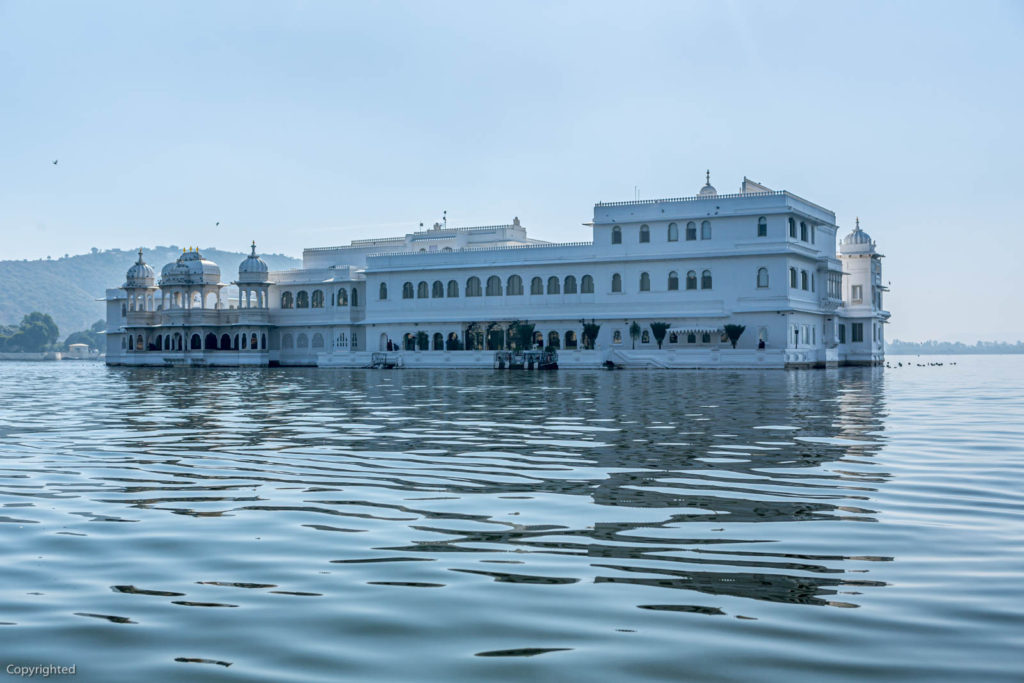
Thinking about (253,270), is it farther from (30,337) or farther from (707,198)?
(30,337)

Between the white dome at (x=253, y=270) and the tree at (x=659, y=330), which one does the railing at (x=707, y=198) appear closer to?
the tree at (x=659, y=330)

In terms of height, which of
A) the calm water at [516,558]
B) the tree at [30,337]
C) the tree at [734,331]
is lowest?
the calm water at [516,558]

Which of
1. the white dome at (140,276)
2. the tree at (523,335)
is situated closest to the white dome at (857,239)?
the tree at (523,335)

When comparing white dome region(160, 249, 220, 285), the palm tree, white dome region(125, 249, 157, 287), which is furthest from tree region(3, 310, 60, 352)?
the palm tree

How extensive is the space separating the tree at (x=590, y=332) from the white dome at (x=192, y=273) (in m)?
32.3

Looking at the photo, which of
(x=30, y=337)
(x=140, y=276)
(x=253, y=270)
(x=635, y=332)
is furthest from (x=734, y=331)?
(x=30, y=337)

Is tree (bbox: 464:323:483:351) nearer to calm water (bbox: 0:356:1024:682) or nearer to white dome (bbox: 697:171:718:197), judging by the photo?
white dome (bbox: 697:171:718:197)

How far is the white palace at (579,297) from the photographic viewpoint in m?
57.4

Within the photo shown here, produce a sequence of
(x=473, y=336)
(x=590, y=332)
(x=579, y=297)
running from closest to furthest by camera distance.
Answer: (x=590, y=332)
(x=579, y=297)
(x=473, y=336)

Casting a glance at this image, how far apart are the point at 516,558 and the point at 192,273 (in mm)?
78065

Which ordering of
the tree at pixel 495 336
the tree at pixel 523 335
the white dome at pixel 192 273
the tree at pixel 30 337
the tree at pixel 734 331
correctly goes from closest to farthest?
the tree at pixel 734 331, the tree at pixel 523 335, the tree at pixel 495 336, the white dome at pixel 192 273, the tree at pixel 30 337

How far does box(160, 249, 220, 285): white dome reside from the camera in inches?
3164

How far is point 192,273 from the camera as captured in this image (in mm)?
80625

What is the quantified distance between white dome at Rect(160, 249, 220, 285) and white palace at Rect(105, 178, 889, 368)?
0.12m
